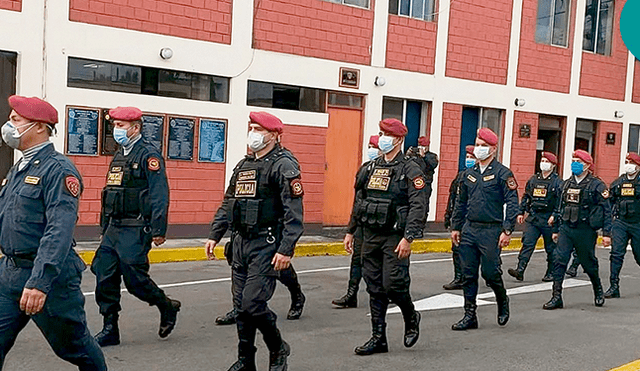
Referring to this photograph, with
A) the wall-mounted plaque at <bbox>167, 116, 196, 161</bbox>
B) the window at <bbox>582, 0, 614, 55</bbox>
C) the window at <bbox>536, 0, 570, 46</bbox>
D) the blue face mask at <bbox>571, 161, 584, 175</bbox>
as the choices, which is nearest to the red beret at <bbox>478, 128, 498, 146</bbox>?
the blue face mask at <bbox>571, 161, 584, 175</bbox>

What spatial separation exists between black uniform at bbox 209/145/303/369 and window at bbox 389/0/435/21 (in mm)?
11940

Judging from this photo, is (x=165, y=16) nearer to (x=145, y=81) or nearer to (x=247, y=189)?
(x=145, y=81)

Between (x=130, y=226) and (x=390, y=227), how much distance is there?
2.23 meters

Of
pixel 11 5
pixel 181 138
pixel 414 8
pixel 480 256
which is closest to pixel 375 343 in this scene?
pixel 480 256

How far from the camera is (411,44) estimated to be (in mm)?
17344

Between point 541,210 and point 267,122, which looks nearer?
point 267,122

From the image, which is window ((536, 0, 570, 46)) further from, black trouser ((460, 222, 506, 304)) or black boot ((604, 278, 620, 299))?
black trouser ((460, 222, 506, 304))

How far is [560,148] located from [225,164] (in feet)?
33.7

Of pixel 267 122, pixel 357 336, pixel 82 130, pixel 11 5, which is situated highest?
pixel 11 5

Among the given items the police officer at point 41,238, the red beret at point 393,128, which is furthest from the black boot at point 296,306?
the police officer at point 41,238

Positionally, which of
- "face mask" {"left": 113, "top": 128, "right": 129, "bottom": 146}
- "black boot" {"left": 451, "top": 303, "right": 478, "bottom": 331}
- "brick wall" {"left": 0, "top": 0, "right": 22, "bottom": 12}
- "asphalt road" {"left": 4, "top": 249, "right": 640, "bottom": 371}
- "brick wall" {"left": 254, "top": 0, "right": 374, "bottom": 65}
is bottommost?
"asphalt road" {"left": 4, "top": 249, "right": 640, "bottom": 371}

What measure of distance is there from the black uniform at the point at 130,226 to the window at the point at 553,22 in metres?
15.5

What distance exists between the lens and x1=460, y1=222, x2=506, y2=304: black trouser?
795cm

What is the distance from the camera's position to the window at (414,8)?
17172mm
